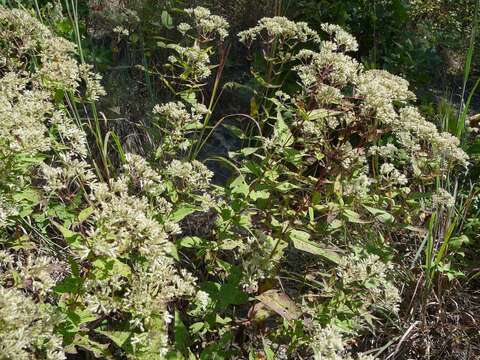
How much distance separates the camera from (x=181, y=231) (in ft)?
7.22

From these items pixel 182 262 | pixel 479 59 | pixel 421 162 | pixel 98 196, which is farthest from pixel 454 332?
pixel 479 59

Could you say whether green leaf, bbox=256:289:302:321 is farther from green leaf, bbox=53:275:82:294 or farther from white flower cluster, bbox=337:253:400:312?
green leaf, bbox=53:275:82:294

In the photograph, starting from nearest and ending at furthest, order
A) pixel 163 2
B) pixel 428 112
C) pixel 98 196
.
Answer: pixel 98 196
pixel 428 112
pixel 163 2

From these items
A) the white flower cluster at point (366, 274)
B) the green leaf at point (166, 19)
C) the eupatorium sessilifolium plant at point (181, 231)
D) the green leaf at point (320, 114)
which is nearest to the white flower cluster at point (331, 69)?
the eupatorium sessilifolium plant at point (181, 231)

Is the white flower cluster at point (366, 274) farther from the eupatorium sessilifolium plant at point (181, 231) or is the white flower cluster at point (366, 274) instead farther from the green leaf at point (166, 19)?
the green leaf at point (166, 19)

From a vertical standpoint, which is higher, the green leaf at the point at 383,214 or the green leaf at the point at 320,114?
the green leaf at the point at 320,114

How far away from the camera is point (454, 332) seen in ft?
9.51

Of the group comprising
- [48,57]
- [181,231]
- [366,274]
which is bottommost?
[366,274]

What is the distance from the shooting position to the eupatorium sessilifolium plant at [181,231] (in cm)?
167

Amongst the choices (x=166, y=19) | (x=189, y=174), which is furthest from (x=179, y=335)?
(x=166, y=19)

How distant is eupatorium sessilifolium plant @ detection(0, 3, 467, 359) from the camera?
167 centimetres

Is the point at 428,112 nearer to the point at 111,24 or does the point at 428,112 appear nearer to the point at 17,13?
the point at 111,24

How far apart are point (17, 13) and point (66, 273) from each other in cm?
125

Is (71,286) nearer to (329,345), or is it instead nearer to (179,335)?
(179,335)
